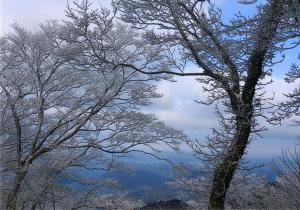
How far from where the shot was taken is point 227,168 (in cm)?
838

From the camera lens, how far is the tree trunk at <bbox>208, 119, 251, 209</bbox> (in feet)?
27.4

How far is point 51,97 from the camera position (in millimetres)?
18500

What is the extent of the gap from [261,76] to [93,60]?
10.7 ft

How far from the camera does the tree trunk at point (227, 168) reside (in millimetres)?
8344

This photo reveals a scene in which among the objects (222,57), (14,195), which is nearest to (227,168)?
(222,57)

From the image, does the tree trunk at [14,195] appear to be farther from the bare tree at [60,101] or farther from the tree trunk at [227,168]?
the tree trunk at [227,168]

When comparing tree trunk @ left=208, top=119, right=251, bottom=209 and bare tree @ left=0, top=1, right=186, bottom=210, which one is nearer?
tree trunk @ left=208, top=119, right=251, bottom=209

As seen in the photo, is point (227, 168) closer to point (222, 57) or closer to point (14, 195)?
point (222, 57)

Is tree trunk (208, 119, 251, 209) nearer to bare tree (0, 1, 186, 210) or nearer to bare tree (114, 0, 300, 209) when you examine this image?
bare tree (114, 0, 300, 209)

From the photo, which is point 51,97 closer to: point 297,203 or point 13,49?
point 13,49

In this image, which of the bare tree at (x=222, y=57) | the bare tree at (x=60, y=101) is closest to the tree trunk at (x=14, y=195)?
the bare tree at (x=60, y=101)

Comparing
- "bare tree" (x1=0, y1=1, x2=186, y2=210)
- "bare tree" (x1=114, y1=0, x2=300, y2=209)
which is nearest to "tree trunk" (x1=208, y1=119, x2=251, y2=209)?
"bare tree" (x1=114, y1=0, x2=300, y2=209)

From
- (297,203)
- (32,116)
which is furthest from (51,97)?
(297,203)

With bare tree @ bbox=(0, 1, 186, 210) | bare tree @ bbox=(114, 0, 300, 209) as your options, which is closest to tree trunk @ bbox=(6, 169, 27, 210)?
bare tree @ bbox=(0, 1, 186, 210)
